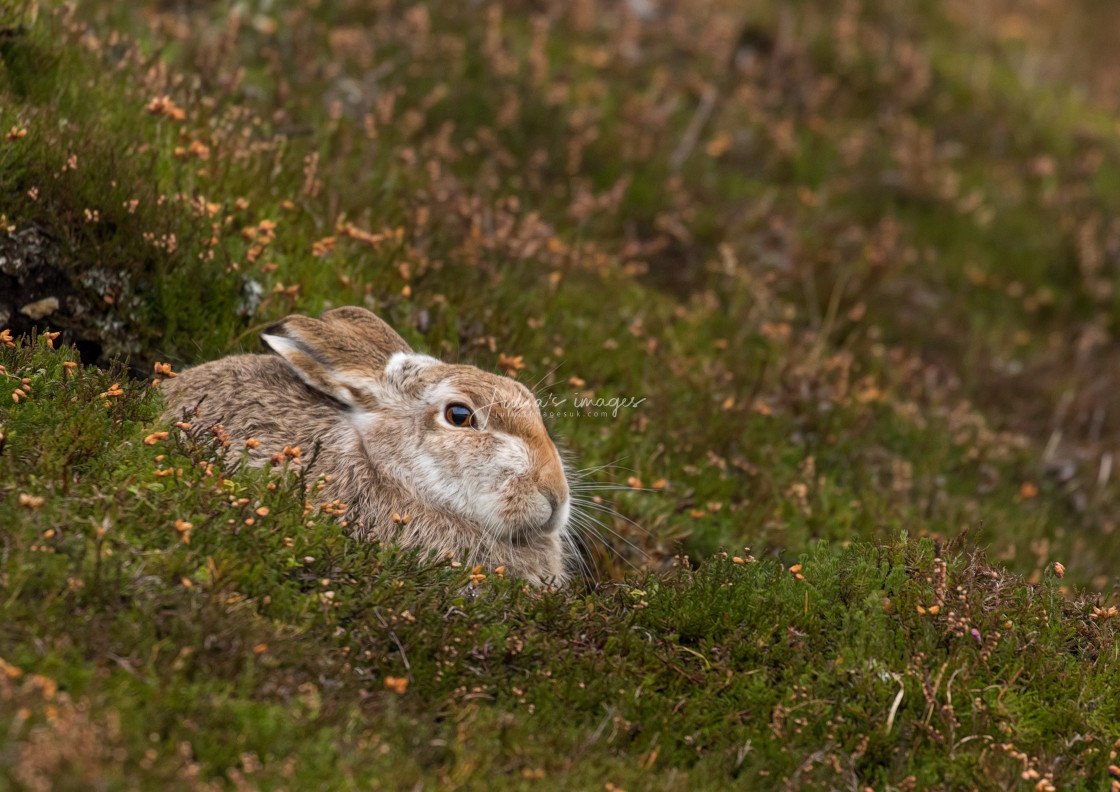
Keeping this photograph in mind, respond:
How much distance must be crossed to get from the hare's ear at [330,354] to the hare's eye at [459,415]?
0.43 meters

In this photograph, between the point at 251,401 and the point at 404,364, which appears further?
the point at 404,364

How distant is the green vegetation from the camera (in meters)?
4.35

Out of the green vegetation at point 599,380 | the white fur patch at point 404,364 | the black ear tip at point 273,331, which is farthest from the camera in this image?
the white fur patch at point 404,364

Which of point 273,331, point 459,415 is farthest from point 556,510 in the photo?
point 273,331

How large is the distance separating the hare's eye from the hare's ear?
0.43 meters

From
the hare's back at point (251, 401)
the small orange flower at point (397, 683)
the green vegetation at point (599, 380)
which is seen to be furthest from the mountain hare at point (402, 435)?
the small orange flower at point (397, 683)

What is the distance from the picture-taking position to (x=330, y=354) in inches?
238

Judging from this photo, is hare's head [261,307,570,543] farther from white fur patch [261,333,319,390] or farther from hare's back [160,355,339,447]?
hare's back [160,355,339,447]

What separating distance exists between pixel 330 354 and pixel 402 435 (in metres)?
0.57

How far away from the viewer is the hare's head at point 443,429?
5848 millimetres

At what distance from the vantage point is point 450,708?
4.53 m

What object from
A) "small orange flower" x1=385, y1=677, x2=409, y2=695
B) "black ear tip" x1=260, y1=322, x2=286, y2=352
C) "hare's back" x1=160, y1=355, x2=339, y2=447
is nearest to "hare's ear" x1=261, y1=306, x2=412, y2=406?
"black ear tip" x1=260, y1=322, x2=286, y2=352

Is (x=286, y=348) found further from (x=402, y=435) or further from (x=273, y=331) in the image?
(x=402, y=435)

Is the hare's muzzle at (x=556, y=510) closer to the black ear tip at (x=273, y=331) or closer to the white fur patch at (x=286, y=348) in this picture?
the white fur patch at (x=286, y=348)
